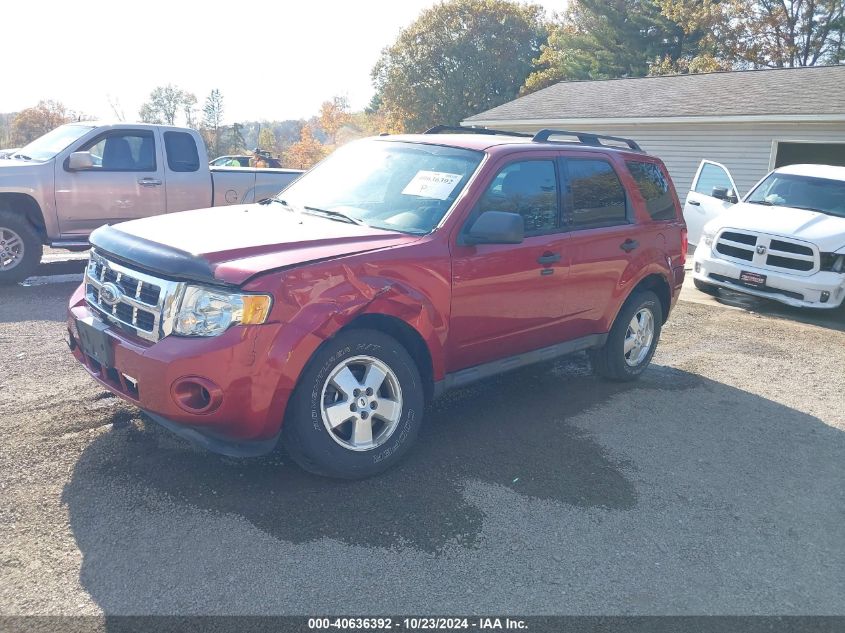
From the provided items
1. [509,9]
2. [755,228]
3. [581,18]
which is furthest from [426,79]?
[755,228]

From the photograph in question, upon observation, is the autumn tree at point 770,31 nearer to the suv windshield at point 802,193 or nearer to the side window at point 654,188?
the suv windshield at point 802,193

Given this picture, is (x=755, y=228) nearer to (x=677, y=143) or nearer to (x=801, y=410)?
(x=801, y=410)

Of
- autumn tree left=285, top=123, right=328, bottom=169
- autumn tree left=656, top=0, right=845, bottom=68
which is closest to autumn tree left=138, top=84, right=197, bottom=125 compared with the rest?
autumn tree left=285, top=123, right=328, bottom=169

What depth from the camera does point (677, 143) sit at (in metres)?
18.6

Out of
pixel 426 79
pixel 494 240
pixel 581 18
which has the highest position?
pixel 581 18

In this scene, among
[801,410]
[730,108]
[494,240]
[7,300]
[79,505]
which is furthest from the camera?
[730,108]

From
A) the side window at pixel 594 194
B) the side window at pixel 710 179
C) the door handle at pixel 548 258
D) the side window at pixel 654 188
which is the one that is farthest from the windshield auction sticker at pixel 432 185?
the side window at pixel 710 179

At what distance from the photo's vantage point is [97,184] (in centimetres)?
944

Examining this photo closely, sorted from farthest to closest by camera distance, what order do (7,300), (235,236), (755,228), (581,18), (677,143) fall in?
(581,18) < (677,143) < (755,228) < (7,300) < (235,236)

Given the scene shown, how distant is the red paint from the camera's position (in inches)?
140

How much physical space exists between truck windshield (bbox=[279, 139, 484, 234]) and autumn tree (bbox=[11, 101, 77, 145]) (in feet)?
137

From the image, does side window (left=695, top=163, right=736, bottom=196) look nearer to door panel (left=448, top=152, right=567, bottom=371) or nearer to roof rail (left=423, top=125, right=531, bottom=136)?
roof rail (left=423, top=125, right=531, bottom=136)

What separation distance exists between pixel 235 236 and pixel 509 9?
4760 centimetres

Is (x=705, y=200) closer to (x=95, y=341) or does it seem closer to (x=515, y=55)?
(x=95, y=341)
